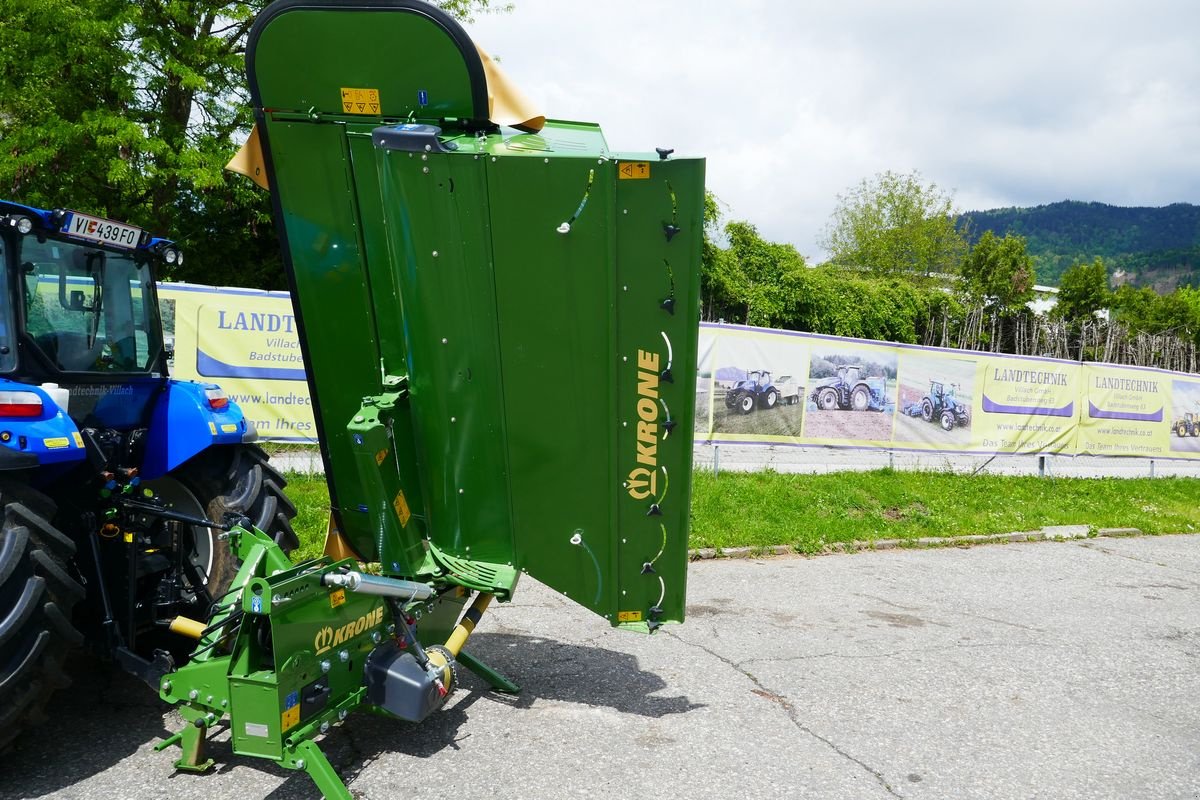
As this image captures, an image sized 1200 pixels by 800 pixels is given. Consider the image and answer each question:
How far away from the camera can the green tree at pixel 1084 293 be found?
35188 mm

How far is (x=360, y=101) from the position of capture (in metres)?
3.63

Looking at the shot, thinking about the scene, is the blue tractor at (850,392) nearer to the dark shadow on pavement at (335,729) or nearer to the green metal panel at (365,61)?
the dark shadow on pavement at (335,729)

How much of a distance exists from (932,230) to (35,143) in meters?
35.9

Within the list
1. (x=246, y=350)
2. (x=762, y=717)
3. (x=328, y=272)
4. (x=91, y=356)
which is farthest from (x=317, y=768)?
(x=246, y=350)

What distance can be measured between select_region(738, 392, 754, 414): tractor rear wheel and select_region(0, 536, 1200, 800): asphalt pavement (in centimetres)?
426

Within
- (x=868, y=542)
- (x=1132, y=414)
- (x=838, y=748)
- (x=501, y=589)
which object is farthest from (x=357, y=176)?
(x=1132, y=414)

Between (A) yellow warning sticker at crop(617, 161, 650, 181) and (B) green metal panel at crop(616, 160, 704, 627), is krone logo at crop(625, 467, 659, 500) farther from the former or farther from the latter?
(A) yellow warning sticker at crop(617, 161, 650, 181)

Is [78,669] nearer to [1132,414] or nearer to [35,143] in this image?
[35,143]

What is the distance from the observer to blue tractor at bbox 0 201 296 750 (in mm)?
3430

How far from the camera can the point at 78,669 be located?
4.61 metres

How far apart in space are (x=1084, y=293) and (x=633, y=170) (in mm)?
38117

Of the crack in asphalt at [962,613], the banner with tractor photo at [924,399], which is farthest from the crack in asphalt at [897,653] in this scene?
the banner with tractor photo at [924,399]

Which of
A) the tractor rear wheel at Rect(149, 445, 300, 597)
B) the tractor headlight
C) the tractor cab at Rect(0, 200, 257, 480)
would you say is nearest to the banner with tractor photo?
the tractor rear wheel at Rect(149, 445, 300, 597)

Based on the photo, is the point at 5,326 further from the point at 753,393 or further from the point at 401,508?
the point at 753,393
